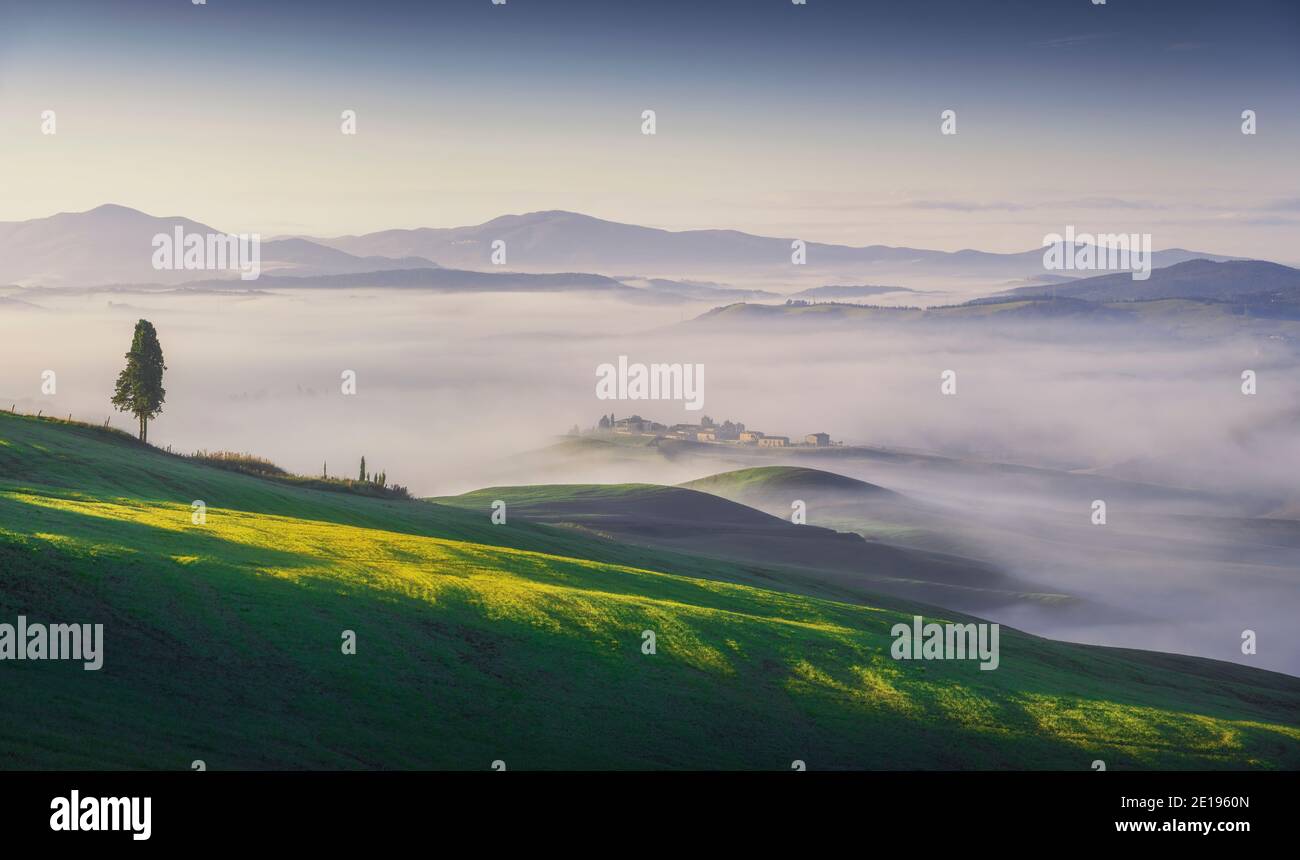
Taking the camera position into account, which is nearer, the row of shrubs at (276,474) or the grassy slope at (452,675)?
the grassy slope at (452,675)

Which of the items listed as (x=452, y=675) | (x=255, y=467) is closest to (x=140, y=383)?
(x=255, y=467)

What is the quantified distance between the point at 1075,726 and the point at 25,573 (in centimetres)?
3835

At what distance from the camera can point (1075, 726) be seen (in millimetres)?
47438

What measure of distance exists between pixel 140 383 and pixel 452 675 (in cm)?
7264

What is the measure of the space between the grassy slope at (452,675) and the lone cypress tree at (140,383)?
41086mm

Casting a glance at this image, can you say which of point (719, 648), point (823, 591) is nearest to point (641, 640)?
point (719, 648)

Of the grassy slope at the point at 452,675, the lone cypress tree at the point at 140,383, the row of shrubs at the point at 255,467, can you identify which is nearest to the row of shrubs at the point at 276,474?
the row of shrubs at the point at 255,467

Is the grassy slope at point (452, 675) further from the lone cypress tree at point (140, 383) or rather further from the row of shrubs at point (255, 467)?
the lone cypress tree at point (140, 383)

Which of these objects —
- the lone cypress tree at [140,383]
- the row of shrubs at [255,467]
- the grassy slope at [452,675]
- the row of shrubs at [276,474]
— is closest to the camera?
the grassy slope at [452,675]

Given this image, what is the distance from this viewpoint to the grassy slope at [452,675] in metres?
34.7
